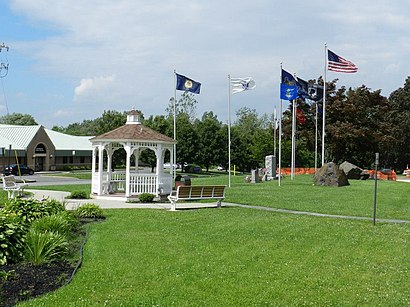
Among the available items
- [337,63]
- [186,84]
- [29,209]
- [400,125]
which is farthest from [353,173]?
[29,209]

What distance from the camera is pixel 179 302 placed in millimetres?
7469

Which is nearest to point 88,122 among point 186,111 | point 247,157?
point 186,111

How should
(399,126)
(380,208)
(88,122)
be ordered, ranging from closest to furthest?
(380,208), (399,126), (88,122)

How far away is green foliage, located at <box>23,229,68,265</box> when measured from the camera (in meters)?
9.79

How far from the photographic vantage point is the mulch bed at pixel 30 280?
25.5 ft

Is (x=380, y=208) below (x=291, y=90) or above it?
below

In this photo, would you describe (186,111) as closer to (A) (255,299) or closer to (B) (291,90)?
(B) (291,90)

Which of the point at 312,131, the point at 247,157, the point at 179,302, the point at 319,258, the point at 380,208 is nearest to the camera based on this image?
the point at 179,302

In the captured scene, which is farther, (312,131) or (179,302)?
(312,131)

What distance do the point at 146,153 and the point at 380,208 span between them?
45.2m

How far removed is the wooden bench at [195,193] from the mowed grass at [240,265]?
12.4 feet

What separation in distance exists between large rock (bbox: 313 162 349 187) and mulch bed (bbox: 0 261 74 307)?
28334 mm

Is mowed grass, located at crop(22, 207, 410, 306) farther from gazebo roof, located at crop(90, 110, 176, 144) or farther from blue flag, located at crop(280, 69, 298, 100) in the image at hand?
blue flag, located at crop(280, 69, 298, 100)

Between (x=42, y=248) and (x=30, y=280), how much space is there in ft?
4.66
